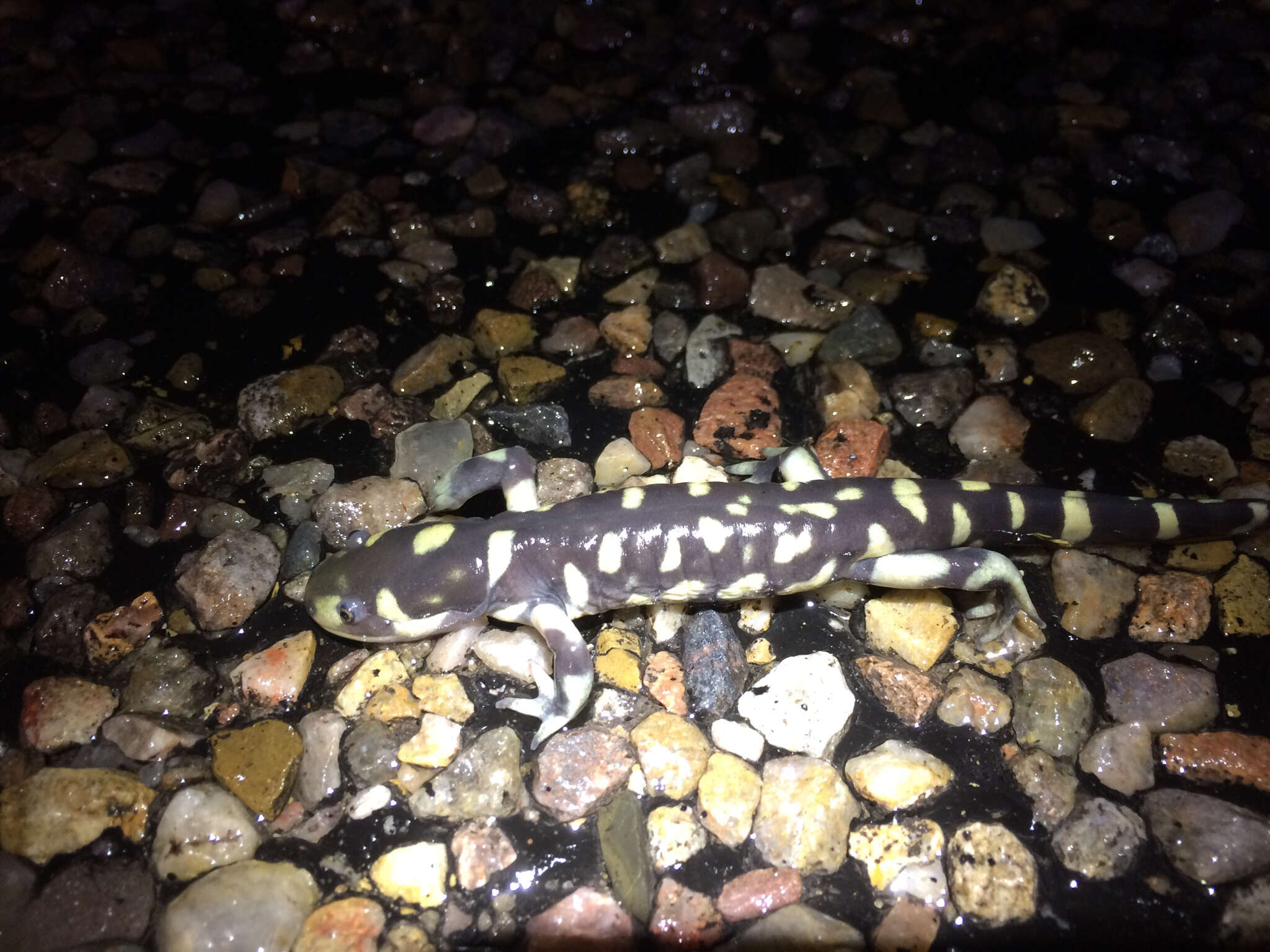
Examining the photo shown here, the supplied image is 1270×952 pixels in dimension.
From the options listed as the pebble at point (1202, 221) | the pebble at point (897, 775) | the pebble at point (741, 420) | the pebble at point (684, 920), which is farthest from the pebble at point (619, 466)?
the pebble at point (1202, 221)

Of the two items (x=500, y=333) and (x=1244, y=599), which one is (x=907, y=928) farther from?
(x=500, y=333)

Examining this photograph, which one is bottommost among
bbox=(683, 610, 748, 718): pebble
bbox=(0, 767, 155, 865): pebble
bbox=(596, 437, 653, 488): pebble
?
bbox=(0, 767, 155, 865): pebble

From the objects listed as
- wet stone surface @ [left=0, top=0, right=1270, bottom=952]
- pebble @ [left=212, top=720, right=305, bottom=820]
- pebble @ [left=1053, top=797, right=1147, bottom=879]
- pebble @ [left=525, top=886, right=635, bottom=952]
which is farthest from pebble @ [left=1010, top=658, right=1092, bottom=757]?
pebble @ [left=212, top=720, right=305, bottom=820]

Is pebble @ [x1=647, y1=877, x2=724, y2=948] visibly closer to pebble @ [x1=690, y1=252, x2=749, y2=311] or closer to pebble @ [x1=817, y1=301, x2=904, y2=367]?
pebble @ [x1=817, y1=301, x2=904, y2=367]

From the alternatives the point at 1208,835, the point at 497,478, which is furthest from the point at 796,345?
the point at 1208,835

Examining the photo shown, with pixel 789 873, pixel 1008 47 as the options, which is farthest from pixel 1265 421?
pixel 1008 47
